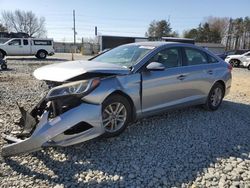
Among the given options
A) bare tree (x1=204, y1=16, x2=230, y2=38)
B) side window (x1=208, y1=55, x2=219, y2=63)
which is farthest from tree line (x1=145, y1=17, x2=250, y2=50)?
side window (x1=208, y1=55, x2=219, y2=63)

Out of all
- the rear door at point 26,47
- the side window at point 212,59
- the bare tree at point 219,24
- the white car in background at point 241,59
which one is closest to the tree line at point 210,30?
the bare tree at point 219,24

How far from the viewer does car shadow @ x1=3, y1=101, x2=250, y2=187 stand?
3.38 metres

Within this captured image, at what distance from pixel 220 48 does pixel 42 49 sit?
3711cm

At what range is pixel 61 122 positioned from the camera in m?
3.53

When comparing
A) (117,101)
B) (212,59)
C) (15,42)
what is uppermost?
(15,42)

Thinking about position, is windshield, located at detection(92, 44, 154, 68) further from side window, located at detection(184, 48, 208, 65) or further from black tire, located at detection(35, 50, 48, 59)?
black tire, located at detection(35, 50, 48, 59)

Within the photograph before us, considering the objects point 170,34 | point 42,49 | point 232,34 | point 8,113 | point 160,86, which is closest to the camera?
point 160,86

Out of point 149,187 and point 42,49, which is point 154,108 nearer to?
point 149,187

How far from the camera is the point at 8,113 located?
225 inches

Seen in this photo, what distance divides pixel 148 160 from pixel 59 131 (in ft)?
4.05

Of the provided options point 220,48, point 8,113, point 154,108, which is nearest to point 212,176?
Result: point 154,108

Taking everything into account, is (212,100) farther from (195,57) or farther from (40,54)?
(40,54)

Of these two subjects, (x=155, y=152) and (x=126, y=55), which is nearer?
(x=155, y=152)

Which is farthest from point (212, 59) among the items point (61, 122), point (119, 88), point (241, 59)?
point (241, 59)
